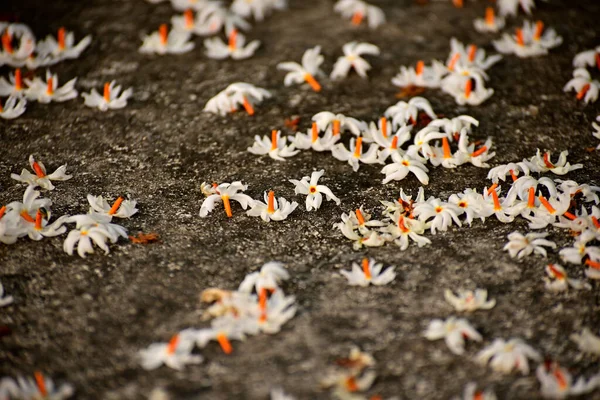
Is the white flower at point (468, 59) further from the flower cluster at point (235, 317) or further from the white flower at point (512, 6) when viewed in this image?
the flower cluster at point (235, 317)

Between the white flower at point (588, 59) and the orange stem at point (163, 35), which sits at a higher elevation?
the orange stem at point (163, 35)

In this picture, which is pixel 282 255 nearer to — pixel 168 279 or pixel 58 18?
pixel 168 279

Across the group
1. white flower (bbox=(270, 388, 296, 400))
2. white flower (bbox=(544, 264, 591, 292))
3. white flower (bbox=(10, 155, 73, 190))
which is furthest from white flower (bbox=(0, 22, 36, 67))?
white flower (bbox=(544, 264, 591, 292))

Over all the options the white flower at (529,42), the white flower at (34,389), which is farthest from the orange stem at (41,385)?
the white flower at (529,42)

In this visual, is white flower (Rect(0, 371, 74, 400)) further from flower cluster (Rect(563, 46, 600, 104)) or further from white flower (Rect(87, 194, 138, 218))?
flower cluster (Rect(563, 46, 600, 104))

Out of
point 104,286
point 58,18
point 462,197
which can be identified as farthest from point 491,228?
point 58,18
